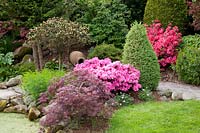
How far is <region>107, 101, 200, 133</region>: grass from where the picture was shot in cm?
619

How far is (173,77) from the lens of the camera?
32.4ft

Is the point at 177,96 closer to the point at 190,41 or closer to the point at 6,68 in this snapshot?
the point at 190,41

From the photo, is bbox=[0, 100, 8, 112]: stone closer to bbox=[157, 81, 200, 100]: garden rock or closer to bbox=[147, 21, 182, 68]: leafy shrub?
bbox=[157, 81, 200, 100]: garden rock

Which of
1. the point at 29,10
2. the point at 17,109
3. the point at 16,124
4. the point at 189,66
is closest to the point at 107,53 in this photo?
the point at 189,66

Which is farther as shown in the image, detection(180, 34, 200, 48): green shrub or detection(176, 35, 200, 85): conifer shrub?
detection(180, 34, 200, 48): green shrub

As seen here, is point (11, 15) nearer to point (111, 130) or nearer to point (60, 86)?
point (60, 86)

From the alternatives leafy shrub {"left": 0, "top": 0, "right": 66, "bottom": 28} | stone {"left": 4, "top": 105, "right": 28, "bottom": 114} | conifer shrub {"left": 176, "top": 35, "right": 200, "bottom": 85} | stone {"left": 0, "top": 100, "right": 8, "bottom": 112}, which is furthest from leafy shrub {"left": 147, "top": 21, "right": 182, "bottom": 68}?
stone {"left": 0, "top": 100, "right": 8, "bottom": 112}

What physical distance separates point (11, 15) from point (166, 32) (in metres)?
4.11

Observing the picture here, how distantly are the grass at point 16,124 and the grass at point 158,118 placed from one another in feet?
4.42

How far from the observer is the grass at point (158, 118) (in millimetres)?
6191

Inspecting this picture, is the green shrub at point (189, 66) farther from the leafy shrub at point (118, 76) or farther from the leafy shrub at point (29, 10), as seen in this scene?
the leafy shrub at point (29, 10)

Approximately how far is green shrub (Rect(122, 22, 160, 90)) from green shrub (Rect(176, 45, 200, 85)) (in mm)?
1141

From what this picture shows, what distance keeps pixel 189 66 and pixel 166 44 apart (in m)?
1.61

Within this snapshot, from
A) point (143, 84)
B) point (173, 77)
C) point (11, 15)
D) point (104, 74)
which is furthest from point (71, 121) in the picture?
point (11, 15)
